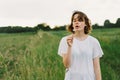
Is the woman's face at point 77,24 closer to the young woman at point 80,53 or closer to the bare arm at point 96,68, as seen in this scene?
the young woman at point 80,53

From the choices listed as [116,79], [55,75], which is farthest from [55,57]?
[55,75]

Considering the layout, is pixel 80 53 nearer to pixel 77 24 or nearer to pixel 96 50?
pixel 96 50

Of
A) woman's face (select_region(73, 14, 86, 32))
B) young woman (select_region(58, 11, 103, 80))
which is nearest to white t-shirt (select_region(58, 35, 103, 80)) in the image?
young woman (select_region(58, 11, 103, 80))

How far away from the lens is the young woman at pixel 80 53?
5.30 m

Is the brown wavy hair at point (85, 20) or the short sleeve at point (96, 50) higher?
the brown wavy hair at point (85, 20)

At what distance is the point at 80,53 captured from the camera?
5309 millimetres

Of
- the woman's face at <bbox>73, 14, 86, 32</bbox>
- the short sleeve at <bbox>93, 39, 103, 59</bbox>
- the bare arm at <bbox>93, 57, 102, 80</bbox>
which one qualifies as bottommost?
the bare arm at <bbox>93, 57, 102, 80</bbox>

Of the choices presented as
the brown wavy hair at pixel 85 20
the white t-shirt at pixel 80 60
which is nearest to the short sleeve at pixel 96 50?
the white t-shirt at pixel 80 60

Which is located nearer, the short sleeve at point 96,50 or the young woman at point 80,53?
the young woman at point 80,53

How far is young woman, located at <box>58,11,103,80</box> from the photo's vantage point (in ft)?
Answer: 17.4

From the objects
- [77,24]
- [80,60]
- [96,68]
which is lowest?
[96,68]

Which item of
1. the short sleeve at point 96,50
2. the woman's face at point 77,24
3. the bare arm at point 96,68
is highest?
the woman's face at point 77,24

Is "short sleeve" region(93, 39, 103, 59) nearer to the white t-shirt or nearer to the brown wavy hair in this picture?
the white t-shirt

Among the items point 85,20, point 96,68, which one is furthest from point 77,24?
point 96,68
